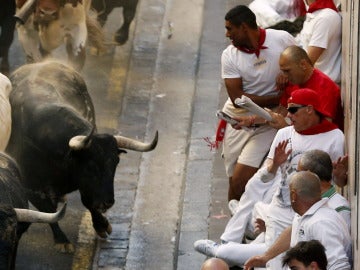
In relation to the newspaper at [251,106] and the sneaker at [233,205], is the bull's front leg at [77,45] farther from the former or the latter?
the newspaper at [251,106]

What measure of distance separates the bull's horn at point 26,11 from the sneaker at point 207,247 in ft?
19.5

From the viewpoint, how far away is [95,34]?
2073 centimetres

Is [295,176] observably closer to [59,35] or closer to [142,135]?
[142,135]

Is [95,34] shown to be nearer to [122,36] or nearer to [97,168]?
[122,36]

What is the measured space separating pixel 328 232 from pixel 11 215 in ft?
10.1

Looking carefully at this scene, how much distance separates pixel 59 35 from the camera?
66.8ft

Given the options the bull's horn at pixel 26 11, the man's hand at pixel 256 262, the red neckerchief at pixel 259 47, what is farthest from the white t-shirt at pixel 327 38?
the bull's horn at pixel 26 11

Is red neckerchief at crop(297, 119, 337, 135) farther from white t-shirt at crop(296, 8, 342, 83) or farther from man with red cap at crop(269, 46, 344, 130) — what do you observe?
white t-shirt at crop(296, 8, 342, 83)

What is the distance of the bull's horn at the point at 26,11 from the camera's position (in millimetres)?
19875

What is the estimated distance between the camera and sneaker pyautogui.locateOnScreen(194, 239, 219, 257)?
48.1 ft

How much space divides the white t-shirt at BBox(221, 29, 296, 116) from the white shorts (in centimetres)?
39

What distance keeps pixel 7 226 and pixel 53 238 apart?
8.91 feet

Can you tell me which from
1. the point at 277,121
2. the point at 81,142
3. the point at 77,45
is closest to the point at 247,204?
the point at 277,121

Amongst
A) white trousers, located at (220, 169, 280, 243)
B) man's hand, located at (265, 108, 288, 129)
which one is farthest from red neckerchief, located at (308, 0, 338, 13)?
white trousers, located at (220, 169, 280, 243)
